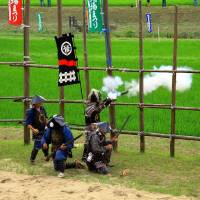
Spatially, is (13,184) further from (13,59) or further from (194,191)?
(13,59)

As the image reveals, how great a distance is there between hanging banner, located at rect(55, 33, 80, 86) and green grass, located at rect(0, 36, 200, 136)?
2329 millimetres

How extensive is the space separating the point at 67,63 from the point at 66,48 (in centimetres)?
26

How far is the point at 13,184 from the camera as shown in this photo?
8086mm

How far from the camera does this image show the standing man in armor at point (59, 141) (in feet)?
28.1

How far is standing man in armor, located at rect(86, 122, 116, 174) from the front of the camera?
857 centimetres

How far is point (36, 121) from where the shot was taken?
9562 millimetres

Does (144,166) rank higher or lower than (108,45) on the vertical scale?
lower

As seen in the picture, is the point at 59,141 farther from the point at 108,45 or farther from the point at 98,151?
the point at 108,45

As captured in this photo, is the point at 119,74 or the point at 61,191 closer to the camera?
the point at 61,191

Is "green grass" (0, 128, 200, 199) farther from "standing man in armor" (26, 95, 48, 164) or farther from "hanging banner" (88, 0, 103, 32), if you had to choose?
"hanging banner" (88, 0, 103, 32)

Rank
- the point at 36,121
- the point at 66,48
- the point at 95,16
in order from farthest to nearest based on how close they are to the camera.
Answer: the point at 95,16 → the point at 66,48 → the point at 36,121

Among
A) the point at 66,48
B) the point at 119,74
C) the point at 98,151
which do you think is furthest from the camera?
the point at 119,74

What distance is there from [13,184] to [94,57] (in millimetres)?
15901

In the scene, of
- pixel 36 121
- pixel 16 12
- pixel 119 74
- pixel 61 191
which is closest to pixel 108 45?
pixel 36 121
